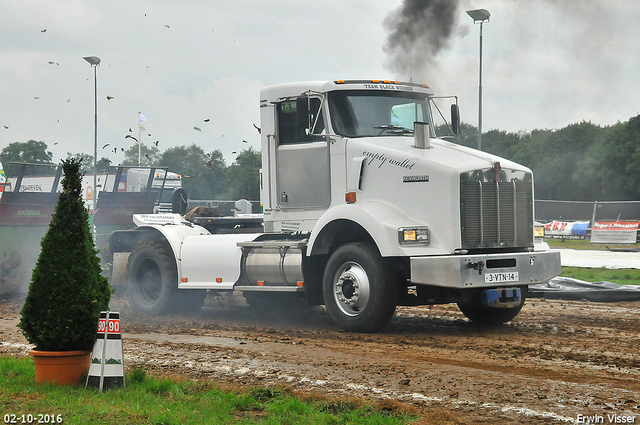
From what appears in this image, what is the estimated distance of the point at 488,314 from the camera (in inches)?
442

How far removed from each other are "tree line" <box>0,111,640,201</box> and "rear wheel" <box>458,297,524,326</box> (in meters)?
40.2

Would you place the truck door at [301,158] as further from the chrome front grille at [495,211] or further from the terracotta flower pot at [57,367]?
the terracotta flower pot at [57,367]

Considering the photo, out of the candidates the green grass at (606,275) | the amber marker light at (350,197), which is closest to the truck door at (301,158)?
the amber marker light at (350,197)

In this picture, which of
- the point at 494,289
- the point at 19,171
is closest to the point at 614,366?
the point at 494,289

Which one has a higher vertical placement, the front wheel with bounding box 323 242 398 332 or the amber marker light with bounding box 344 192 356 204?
the amber marker light with bounding box 344 192 356 204

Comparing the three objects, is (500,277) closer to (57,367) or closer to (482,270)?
(482,270)

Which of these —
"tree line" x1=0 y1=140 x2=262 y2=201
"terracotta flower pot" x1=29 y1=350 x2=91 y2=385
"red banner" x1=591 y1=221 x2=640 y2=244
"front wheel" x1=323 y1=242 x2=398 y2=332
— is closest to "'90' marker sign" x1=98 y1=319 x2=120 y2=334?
"terracotta flower pot" x1=29 y1=350 x2=91 y2=385

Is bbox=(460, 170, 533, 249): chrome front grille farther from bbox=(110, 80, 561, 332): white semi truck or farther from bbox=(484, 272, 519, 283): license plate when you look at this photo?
bbox=(484, 272, 519, 283): license plate

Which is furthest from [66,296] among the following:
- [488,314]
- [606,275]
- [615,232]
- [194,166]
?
[194,166]

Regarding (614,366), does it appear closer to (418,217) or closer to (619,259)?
(418,217)

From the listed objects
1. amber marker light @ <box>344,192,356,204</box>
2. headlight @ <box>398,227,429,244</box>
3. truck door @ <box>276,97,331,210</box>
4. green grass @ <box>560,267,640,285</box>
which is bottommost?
green grass @ <box>560,267,640,285</box>

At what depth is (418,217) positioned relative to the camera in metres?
10.0

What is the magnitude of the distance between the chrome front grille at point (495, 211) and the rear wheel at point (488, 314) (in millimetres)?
1237

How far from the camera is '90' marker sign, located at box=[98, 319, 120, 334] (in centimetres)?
680
